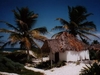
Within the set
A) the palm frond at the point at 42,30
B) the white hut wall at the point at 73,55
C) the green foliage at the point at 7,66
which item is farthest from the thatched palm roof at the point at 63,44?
the green foliage at the point at 7,66

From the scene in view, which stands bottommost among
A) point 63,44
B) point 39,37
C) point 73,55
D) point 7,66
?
point 7,66

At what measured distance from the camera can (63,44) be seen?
20.9 metres

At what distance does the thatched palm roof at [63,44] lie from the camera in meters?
20.4

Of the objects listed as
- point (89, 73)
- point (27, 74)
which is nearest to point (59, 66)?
point (27, 74)

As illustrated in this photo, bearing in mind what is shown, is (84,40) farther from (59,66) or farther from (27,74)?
(27,74)

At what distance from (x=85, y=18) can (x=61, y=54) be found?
686 centimetres

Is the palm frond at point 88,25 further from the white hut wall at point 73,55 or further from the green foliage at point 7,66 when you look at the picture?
the green foliage at point 7,66

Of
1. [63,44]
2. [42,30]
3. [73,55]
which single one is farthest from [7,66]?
[42,30]

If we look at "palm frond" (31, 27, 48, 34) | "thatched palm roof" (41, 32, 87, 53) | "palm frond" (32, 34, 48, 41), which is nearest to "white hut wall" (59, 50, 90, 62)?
"thatched palm roof" (41, 32, 87, 53)

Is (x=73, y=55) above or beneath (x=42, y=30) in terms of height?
beneath

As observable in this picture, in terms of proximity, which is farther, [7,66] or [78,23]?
[78,23]

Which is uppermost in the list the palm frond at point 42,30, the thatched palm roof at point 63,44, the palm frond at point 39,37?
the palm frond at point 42,30

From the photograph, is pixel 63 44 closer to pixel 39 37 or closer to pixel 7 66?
pixel 39 37

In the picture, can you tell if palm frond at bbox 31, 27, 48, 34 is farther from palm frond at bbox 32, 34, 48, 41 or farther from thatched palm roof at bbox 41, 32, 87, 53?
thatched palm roof at bbox 41, 32, 87, 53
